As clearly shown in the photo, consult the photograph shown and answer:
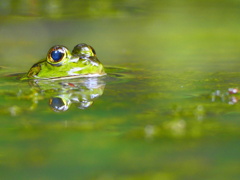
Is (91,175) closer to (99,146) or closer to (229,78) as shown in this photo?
(99,146)

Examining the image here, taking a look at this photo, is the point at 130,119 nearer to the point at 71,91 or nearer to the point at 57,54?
A: the point at 71,91

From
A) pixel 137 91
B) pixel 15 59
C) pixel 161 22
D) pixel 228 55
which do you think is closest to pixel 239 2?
pixel 161 22

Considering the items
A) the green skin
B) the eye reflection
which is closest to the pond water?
the eye reflection

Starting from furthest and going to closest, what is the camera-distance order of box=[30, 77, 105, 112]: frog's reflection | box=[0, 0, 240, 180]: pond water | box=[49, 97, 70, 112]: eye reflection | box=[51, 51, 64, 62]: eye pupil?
1. box=[51, 51, 64, 62]: eye pupil
2. box=[30, 77, 105, 112]: frog's reflection
3. box=[49, 97, 70, 112]: eye reflection
4. box=[0, 0, 240, 180]: pond water

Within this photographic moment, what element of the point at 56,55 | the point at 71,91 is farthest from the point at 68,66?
the point at 71,91

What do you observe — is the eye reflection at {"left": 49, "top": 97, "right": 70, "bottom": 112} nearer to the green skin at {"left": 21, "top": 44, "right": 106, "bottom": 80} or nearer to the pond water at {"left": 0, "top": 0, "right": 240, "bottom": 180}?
the pond water at {"left": 0, "top": 0, "right": 240, "bottom": 180}

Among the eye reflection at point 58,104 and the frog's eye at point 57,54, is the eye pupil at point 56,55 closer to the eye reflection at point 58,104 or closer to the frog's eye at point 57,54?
the frog's eye at point 57,54
